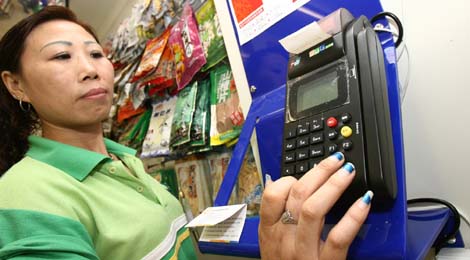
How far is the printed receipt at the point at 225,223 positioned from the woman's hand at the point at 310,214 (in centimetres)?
11

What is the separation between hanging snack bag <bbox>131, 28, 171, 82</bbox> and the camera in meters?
1.23

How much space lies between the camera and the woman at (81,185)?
0.36 metres

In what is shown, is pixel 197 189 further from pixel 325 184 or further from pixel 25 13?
pixel 25 13

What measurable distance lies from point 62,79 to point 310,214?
0.59m

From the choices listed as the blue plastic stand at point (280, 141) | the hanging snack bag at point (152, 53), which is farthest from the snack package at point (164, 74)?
the blue plastic stand at point (280, 141)

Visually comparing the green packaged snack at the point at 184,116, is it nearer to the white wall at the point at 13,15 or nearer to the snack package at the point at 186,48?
the snack package at the point at 186,48

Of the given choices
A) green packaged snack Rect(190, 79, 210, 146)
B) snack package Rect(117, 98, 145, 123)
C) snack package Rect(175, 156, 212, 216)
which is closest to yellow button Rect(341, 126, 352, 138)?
green packaged snack Rect(190, 79, 210, 146)

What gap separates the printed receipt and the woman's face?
1.19 feet

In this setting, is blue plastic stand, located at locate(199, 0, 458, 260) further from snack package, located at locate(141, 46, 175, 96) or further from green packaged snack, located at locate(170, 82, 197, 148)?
snack package, located at locate(141, 46, 175, 96)

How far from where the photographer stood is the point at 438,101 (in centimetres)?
50

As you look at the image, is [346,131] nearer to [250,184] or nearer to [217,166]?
[250,184]

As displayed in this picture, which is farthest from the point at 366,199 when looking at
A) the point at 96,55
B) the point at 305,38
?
the point at 96,55

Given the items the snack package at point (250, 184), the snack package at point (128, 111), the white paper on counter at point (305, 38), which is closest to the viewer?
the white paper on counter at point (305, 38)

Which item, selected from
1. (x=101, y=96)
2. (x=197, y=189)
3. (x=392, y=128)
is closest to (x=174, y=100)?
(x=197, y=189)
